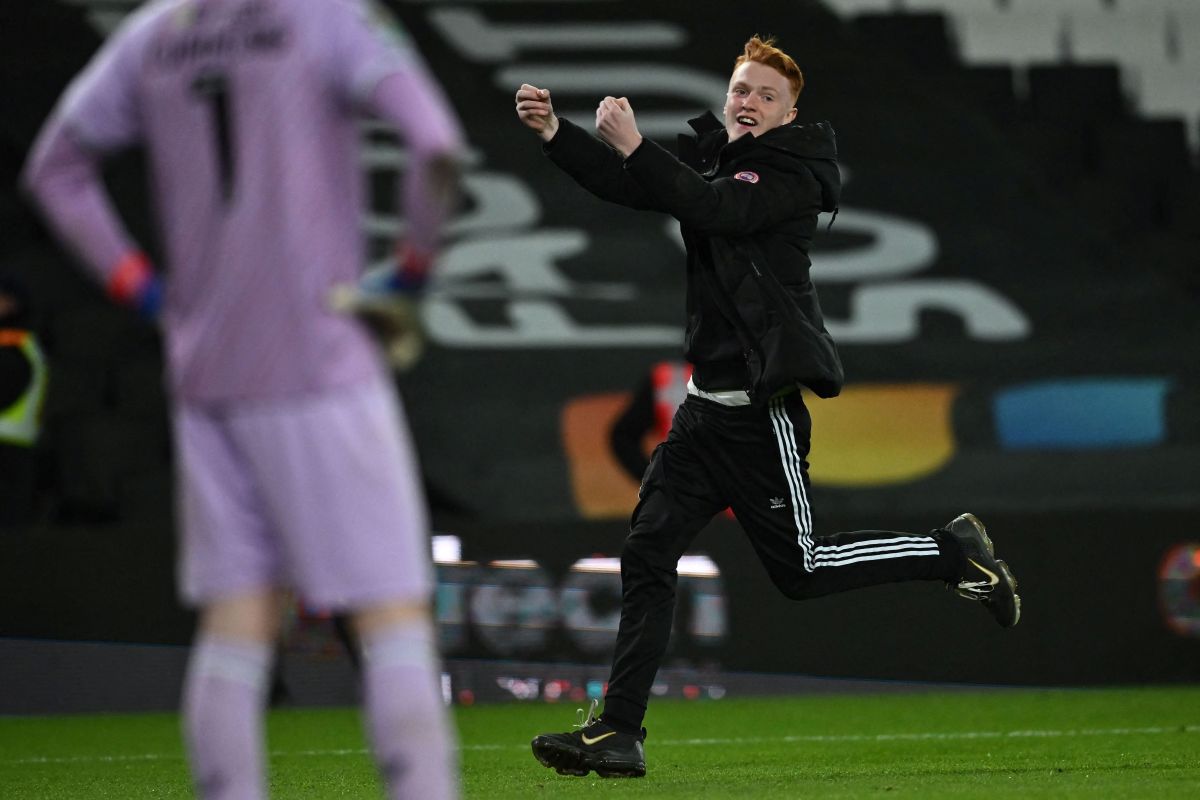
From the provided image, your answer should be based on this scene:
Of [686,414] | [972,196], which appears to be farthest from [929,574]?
[972,196]

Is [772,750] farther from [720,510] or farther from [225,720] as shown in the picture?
[225,720]

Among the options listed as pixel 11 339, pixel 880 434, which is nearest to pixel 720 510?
pixel 11 339

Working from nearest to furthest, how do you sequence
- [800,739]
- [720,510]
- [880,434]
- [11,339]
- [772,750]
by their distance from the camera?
[720,510]
[772,750]
[800,739]
[11,339]
[880,434]

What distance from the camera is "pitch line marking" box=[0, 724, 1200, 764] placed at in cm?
641

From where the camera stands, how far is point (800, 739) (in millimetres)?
6566

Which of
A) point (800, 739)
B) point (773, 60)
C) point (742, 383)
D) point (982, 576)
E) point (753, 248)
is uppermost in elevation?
point (773, 60)

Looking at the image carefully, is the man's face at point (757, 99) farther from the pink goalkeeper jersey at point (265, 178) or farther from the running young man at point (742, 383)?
the pink goalkeeper jersey at point (265, 178)

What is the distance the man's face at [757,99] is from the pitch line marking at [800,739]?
7.60 feet

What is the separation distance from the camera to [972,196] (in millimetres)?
13891

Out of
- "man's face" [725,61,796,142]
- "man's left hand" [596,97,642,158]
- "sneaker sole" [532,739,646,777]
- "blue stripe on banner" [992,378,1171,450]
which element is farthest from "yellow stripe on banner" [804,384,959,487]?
"man's left hand" [596,97,642,158]

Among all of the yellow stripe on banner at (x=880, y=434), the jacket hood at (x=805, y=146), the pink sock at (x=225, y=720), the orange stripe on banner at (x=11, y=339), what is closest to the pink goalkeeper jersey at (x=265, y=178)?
the pink sock at (x=225, y=720)

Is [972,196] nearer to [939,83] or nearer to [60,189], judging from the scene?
[939,83]

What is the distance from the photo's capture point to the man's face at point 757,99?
4996 millimetres

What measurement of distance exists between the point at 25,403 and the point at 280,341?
6.34m
